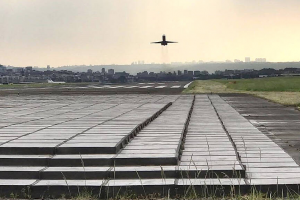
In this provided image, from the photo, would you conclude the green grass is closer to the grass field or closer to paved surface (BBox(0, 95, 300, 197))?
the grass field

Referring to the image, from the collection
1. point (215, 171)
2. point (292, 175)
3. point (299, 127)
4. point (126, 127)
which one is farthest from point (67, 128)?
point (299, 127)

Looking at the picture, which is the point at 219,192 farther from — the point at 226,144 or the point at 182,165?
the point at 226,144

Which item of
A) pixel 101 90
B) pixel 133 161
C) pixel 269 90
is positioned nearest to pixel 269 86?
pixel 269 90

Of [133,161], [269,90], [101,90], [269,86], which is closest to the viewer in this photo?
[133,161]

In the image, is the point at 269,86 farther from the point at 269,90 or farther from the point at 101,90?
the point at 101,90

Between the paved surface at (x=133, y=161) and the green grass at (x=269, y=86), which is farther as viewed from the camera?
the green grass at (x=269, y=86)

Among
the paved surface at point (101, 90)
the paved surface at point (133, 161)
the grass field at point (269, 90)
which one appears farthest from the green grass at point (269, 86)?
the paved surface at point (133, 161)

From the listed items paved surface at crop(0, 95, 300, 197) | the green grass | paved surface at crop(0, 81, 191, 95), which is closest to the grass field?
the green grass

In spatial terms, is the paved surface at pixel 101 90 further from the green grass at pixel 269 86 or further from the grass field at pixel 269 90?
the green grass at pixel 269 86

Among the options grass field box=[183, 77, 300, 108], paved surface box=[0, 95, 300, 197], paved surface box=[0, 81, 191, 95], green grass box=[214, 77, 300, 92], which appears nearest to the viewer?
paved surface box=[0, 95, 300, 197]

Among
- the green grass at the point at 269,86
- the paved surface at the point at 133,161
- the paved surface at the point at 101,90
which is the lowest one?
the green grass at the point at 269,86

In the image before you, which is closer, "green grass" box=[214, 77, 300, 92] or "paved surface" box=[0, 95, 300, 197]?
"paved surface" box=[0, 95, 300, 197]
